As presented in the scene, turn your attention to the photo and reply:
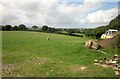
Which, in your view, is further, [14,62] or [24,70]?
[14,62]

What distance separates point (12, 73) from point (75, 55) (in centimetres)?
708

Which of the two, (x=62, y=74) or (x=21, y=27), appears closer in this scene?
(x=62, y=74)

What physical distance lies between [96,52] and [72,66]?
5209mm

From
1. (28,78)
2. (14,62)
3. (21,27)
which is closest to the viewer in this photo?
(28,78)

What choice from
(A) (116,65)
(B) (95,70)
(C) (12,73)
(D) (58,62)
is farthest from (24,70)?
(A) (116,65)

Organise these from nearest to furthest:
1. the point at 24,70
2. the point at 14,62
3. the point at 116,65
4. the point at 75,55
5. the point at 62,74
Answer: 1. the point at 62,74
2. the point at 24,70
3. the point at 116,65
4. the point at 14,62
5. the point at 75,55

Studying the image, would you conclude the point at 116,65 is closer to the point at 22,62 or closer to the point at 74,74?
the point at 74,74

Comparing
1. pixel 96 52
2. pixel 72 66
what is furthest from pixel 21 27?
pixel 72 66

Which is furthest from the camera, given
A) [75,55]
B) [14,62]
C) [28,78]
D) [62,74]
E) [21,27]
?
[21,27]

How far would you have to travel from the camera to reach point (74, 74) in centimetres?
1138

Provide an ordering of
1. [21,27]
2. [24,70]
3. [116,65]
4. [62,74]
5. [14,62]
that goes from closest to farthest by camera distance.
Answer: [62,74]
[24,70]
[116,65]
[14,62]
[21,27]

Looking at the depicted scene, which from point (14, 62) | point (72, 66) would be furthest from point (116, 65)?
point (14, 62)

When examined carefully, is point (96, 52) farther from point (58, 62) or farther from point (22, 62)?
point (22, 62)

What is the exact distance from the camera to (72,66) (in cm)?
1333
